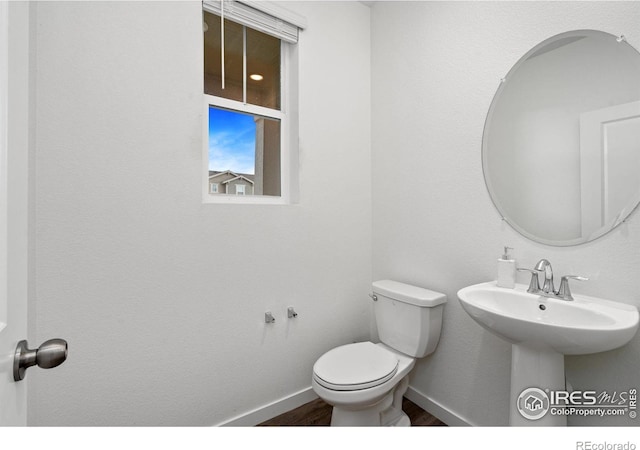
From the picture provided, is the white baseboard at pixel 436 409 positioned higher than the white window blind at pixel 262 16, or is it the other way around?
the white window blind at pixel 262 16

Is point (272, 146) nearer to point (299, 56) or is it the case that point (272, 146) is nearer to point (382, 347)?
point (299, 56)

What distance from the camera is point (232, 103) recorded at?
1.60 metres

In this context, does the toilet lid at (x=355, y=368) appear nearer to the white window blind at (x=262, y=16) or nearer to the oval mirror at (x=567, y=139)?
the oval mirror at (x=567, y=139)

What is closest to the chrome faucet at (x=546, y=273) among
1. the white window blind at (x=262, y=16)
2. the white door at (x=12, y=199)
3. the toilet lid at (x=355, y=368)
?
the toilet lid at (x=355, y=368)

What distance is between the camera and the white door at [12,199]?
46 cm

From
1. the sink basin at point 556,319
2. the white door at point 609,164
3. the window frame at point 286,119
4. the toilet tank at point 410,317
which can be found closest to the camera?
the sink basin at point 556,319

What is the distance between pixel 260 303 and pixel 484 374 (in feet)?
3.78

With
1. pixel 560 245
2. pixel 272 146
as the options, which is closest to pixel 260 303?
pixel 272 146

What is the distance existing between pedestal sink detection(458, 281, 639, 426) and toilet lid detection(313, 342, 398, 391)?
51 centimetres

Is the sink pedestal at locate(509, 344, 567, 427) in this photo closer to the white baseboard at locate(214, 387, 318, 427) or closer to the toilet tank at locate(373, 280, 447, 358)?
the toilet tank at locate(373, 280, 447, 358)

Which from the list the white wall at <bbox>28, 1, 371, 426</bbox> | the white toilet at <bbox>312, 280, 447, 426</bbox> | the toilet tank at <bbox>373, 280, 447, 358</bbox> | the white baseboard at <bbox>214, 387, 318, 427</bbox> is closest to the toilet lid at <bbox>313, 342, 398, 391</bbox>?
the white toilet at <bbox>312, 280, 447, 426</bbox>

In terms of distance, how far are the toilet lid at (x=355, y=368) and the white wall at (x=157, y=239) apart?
30 cm

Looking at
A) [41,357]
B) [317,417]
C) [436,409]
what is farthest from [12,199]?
[436,409]

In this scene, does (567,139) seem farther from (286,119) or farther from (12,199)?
(12,199)
